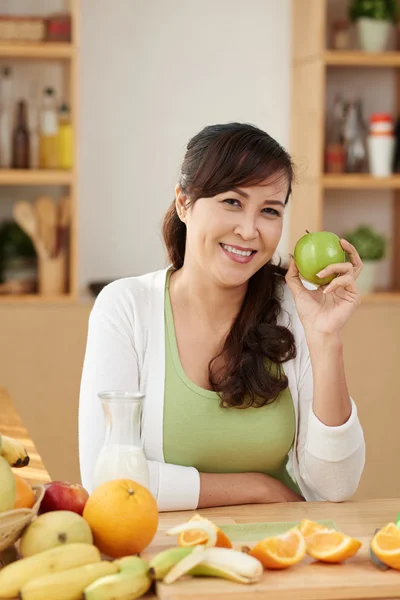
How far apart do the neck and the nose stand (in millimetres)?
169

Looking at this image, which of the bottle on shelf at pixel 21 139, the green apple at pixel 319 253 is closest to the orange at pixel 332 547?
the green apple at pixel 319 253

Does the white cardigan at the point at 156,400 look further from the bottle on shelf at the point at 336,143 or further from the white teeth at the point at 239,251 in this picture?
the bottle on shelf at the point at 336,143

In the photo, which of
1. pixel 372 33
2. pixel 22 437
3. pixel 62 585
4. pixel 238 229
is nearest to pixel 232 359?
pixel 238 229

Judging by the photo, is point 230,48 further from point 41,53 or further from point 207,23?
point 41,53

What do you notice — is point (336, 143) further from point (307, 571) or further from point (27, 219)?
point (307, 571)

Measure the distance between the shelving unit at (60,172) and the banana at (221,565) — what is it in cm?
229

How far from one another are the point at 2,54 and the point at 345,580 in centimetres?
262

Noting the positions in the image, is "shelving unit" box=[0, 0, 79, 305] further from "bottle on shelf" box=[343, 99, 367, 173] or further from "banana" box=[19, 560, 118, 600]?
"banana" box=[19, 560, 118, 600]

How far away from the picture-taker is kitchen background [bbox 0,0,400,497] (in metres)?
3.35

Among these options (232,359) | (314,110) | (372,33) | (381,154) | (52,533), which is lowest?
(52,533)

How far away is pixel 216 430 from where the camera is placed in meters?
1.81

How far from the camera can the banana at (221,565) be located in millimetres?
1128

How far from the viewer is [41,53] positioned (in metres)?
3.32

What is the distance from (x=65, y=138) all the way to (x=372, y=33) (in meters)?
1.22
